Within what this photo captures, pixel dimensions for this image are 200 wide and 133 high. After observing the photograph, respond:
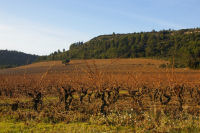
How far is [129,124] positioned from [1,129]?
4.10 meters

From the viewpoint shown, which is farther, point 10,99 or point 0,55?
point 0,55

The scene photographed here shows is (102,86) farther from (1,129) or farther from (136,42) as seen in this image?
(136,42)

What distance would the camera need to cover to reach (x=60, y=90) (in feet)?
36.9

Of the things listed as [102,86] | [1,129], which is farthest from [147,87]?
[1,129]

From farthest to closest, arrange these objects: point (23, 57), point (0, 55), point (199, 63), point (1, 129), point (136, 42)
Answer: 1. point (23, 57)
2. point (0, 55)
3. point (136, 42)
4. point (199, 63)
5. point (1, 129)

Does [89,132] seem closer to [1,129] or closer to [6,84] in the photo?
[1,129]

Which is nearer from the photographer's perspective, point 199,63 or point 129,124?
point 129,124

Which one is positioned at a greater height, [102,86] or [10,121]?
[102,86]

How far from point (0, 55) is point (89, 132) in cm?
7257

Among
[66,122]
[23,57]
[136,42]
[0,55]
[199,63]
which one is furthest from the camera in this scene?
[23,57]

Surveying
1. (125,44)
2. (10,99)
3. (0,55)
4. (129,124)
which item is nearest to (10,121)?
(129,124)

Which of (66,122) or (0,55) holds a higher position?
(0,55)

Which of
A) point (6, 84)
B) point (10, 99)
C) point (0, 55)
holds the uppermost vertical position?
point (0, 55)

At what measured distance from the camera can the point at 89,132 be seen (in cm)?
525
